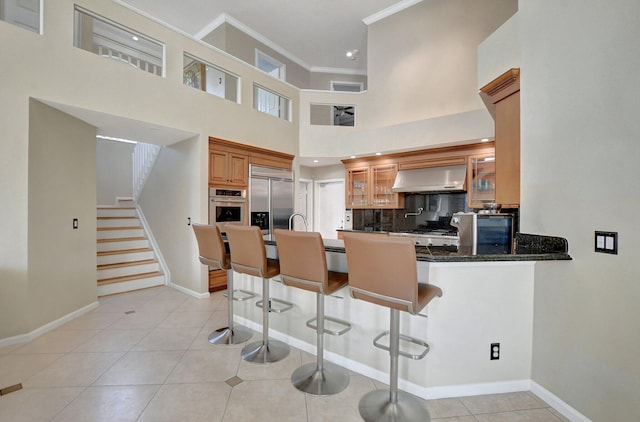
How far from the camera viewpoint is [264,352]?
2467 mm

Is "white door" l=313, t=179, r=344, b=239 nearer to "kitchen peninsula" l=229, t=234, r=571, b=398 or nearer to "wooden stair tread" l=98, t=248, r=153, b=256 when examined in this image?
"wooden stair tread" l=98, t=248, r=153, b=256

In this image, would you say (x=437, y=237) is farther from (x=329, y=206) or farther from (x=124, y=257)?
(x=124, y=257)

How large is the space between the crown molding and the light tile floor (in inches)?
241

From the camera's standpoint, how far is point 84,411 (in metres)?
1.80

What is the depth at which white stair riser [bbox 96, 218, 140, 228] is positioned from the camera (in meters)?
5.16

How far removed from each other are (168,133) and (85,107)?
3.31 ft

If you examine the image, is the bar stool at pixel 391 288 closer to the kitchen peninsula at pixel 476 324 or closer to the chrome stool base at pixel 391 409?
the chrome stool base at pixel 391 409

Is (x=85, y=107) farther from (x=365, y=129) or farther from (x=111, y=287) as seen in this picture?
(x=365, y=129)

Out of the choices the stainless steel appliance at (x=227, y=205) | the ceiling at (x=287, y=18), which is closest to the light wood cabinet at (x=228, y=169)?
the stainless steel appliance at (x=227, y=205)

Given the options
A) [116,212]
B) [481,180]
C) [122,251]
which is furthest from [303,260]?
[116,212]

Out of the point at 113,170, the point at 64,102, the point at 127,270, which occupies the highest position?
the point at 64,102

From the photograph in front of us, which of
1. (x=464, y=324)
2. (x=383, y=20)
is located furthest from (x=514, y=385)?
(x=383, y=20)

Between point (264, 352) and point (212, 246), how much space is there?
3.57 ft

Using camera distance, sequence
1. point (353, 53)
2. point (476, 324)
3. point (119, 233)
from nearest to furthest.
→ 1. point (476, 324)
2. point (119, 233)
3. point (353, 53)
